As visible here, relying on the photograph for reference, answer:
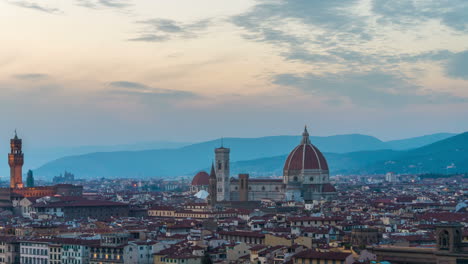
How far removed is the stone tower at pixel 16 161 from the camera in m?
161

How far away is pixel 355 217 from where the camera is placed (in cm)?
9775

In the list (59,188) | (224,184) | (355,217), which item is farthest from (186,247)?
(59,188)

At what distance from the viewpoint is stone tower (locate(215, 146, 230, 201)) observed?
15444 centimetres

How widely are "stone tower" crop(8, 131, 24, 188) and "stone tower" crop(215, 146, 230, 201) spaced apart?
3291 cm

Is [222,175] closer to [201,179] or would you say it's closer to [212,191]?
[212,191]

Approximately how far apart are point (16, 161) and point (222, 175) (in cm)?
3496


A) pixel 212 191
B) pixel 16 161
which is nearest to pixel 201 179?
pixel 16 161

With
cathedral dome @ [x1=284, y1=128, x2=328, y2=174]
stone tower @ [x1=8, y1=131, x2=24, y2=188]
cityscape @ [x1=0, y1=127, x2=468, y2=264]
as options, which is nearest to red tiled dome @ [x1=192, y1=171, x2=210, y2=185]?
cathedral dome @ [x1=284, y1=128, x2=328, y2=174]

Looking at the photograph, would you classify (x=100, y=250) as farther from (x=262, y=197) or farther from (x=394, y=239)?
(x=262, y=197)

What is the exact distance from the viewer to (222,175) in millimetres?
155375

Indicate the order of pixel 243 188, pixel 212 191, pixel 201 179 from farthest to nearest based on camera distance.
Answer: pixel 201 179 → pixel 243 188 → pixel 212 191

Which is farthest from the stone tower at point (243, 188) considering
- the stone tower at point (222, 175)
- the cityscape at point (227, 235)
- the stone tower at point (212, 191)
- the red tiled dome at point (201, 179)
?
the red tiled dome at point (201, 179)

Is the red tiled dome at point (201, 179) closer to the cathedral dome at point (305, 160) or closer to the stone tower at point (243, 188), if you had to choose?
the cathedral dome at point (305, 160)

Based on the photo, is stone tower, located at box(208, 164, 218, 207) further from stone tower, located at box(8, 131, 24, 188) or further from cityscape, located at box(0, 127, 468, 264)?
stone tower, located at box(8, 131, 24, 188)
